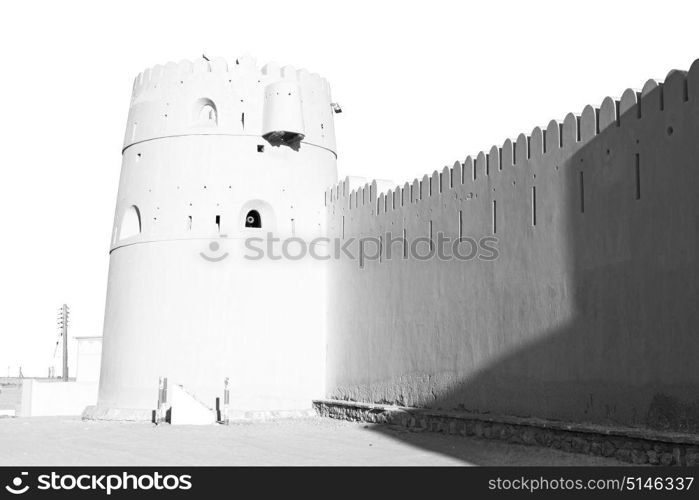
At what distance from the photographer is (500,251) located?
11.7 metres

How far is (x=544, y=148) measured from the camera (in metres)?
10.9

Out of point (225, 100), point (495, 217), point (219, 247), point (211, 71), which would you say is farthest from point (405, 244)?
point (211, 71)

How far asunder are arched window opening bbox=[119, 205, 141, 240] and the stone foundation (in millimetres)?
5323

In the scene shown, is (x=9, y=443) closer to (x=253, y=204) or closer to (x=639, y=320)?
(x=253, y=204)

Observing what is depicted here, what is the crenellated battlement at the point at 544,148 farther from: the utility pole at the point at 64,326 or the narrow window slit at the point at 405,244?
the utility pole at the point at 64,326
